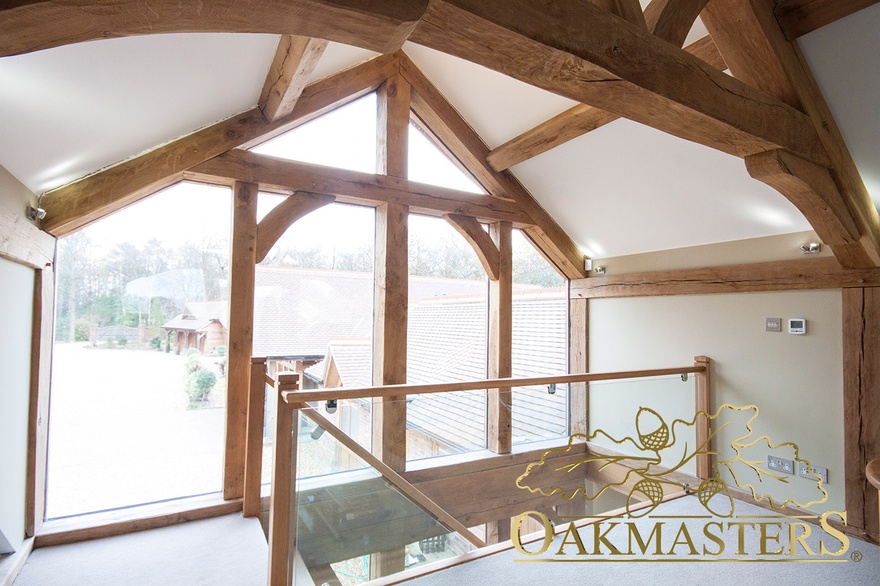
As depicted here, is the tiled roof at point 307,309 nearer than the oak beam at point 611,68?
No

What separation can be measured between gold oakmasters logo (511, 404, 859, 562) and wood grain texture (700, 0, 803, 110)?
71.1 inches

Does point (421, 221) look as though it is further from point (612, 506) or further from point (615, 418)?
point (612, 506)

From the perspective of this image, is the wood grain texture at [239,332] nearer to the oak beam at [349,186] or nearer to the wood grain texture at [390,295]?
the oak beam at [349,186]

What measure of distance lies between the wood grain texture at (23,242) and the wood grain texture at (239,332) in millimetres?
1017

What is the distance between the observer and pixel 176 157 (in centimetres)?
318

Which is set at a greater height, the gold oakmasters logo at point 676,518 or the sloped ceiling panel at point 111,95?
the sloped ceiling panel at point 111,95

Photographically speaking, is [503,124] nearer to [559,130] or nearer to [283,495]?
[559,130]

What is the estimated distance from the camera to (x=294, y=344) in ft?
12.5

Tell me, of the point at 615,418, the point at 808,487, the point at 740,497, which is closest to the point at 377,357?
the point at 615,418

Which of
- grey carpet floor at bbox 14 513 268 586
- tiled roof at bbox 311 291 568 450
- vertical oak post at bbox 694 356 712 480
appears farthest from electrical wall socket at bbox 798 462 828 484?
grey carpet floor at bbox 14 513 268 586

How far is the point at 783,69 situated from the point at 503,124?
7.10 ft

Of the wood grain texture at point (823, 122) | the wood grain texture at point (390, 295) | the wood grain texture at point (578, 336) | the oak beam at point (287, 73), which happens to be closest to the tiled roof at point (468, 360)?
the wood grain texture at point (578, 336)

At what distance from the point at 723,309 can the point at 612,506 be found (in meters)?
2.07

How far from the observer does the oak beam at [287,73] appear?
2465 mm
